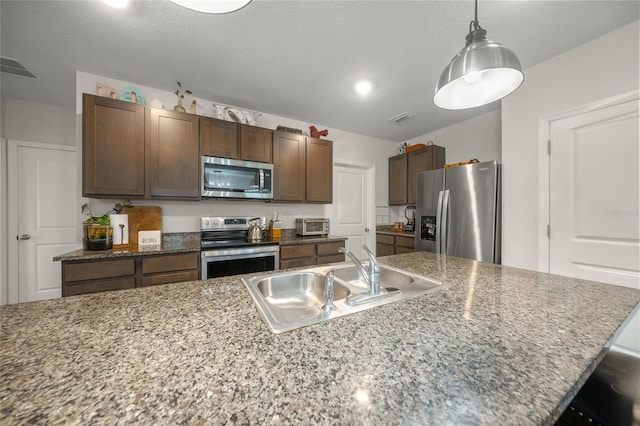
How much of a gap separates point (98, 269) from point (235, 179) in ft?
4.46

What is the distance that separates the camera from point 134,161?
2.13 m

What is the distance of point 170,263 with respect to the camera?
2.04 meters

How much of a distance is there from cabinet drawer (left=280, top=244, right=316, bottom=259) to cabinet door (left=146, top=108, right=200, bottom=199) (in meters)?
1.07

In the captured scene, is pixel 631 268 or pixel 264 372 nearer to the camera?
pixel 264 372

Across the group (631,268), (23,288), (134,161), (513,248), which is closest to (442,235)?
(513,248)

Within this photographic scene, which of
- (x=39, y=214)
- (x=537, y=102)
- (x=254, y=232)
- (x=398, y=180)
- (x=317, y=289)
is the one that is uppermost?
(x=537, y=102)

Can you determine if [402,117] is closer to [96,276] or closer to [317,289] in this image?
[317,289]

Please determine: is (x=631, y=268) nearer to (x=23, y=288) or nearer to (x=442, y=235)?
(x=442, y=235)

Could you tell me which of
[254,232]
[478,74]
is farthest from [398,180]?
[478,74]

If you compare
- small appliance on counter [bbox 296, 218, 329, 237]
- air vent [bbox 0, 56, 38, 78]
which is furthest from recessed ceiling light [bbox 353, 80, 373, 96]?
air vent [bbox 0, 56, 38, 78]

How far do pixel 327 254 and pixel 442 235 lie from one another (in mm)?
1385

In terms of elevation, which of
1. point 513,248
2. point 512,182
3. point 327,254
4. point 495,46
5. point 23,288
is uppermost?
point 495,46

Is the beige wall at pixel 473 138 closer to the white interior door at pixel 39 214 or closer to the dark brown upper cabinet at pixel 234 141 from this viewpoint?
the dark brown upper cabinet at pixel 234 141

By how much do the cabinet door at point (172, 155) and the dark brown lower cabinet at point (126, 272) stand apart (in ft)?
2.14
